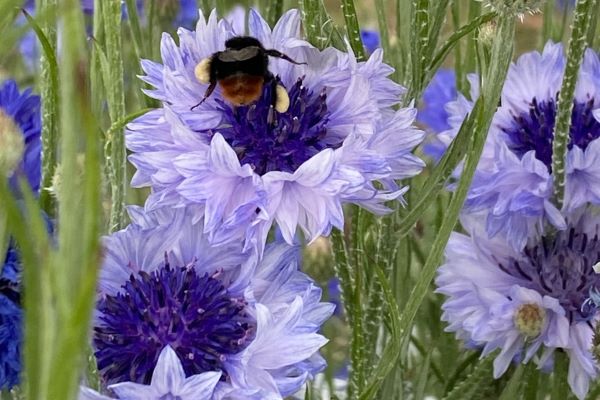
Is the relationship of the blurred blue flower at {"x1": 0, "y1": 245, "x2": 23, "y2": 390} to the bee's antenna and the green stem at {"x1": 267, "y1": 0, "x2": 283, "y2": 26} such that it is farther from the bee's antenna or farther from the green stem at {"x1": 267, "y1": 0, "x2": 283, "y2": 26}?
the green stem at {"x1": 267, "y1": 0, "x2": 283, "y2": 26}

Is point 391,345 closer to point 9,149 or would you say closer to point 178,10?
point 9,149

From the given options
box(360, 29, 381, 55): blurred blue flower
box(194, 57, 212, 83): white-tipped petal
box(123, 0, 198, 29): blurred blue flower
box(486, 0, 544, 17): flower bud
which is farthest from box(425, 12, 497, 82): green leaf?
box(360, 29, 381, 55): blurred blue flower

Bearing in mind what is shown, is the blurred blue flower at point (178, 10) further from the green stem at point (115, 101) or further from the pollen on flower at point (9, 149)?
the pollen on flower at point (9, 149)

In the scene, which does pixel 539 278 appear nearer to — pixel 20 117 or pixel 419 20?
pixel 419 20

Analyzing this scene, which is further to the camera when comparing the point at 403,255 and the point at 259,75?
the point at 403,255

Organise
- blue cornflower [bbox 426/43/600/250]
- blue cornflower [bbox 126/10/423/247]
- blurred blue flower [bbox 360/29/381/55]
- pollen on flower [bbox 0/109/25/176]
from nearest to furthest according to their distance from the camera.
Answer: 1. pollen on flower [bbox 0/109/25/176]
2. blue cornflower [bbox 126/10/423/247]
3. blue cornflower [bbox 426/43/600/250]
4. blurred blue flower [bbox 360/29/381/55]

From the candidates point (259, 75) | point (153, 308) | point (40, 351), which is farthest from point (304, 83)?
point (40, 351)
